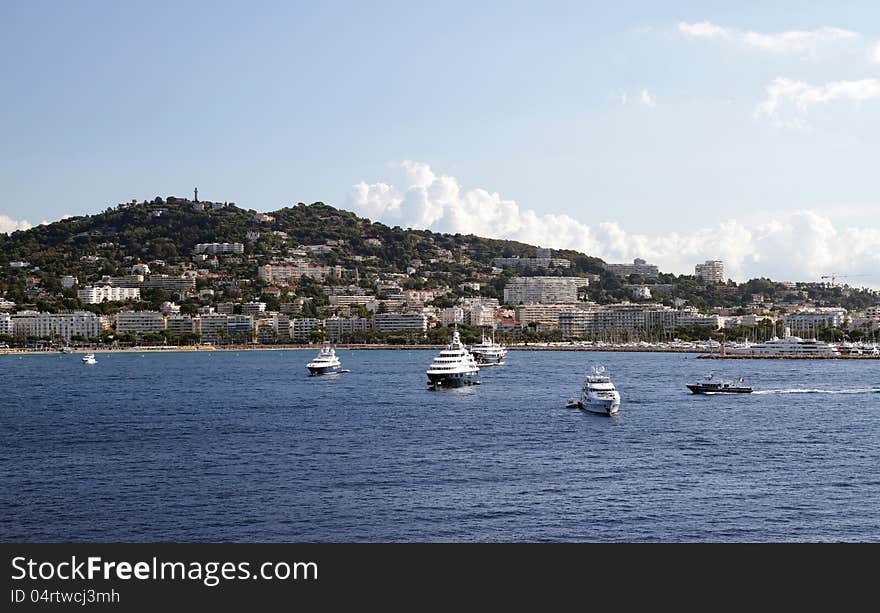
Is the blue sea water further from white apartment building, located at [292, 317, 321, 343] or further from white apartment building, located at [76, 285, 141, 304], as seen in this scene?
white apartment building, located at [76, 285, 141, 304]

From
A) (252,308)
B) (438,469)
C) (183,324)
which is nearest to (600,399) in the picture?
(438,469)

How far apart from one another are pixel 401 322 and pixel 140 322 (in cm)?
4229

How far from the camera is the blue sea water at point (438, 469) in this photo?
872 inches

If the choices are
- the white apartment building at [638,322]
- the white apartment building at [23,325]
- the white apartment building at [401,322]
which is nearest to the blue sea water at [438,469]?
the white apartment building at [23,325]

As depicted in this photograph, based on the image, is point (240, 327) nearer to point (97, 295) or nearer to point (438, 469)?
point (97, 295)

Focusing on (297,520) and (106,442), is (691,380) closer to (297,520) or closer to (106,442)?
(106,442)

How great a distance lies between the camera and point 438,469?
97.0 ft

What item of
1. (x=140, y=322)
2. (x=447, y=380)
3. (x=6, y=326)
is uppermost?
(x=140, y=322)

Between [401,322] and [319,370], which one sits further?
[401,322]

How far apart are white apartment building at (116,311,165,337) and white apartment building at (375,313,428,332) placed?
1410 inches

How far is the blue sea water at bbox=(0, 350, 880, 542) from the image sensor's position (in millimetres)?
22141

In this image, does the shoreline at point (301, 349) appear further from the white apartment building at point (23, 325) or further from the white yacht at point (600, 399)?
the white yacht at point (600, 399)

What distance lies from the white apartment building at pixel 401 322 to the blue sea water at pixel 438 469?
12566cm

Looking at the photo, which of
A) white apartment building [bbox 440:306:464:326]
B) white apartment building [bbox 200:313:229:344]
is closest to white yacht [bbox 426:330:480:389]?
white apartment building [bbox 200:313:229:344]
